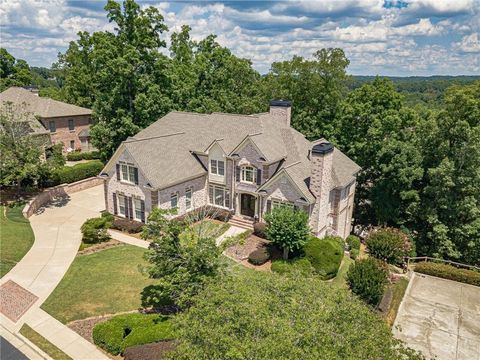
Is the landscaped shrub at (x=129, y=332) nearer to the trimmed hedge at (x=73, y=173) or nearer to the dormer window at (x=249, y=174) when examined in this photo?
the dormer window at (x=249, y=174)

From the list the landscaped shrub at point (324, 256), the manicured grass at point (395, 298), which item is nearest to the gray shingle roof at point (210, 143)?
the landscaped shrub at point (324, 256)

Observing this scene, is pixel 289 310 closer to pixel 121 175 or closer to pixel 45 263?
pixel 45 263


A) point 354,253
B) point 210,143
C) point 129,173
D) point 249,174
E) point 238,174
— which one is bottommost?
point 354,253

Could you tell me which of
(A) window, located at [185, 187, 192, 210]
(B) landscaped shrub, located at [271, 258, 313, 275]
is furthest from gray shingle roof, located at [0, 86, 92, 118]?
(B) landscaped shrub, located at [271, 258, 313, 275]

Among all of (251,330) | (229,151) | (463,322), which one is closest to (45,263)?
(229,151)

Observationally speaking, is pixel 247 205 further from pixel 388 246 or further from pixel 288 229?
pixel 388 246

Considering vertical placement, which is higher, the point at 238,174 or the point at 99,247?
the point at 238,174

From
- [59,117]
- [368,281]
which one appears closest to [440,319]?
[368,281]
